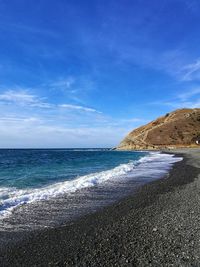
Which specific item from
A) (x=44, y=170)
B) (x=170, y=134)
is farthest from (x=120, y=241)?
(x=170, y=134)

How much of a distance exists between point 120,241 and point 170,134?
160m

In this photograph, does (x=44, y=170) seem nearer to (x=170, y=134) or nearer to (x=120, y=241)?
(x=120, y=241)

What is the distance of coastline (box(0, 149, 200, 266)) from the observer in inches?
291

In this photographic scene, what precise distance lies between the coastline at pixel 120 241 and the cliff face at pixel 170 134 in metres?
138

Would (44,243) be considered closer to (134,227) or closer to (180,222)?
(134,227)

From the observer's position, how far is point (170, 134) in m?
164

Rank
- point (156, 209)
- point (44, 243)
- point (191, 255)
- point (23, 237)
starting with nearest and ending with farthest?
point (191, 255)
point (44, 243)
point (23, 237)
point (156, 209)

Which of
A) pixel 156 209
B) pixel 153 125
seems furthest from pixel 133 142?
pixel 156 209

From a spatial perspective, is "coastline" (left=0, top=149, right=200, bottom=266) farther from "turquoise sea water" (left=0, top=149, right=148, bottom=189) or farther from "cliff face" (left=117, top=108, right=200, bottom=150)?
"cliff face" (left=117, top=108, right=200, bottom=150)

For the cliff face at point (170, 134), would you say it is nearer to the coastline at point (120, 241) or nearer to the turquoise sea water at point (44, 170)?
the turquoise sea water at point (44, 170)

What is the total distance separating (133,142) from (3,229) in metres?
167

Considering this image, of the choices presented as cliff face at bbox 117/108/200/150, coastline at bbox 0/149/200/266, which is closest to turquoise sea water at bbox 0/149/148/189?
coastline at bbox 0/149/200/266

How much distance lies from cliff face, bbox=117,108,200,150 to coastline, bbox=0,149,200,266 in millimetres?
138193

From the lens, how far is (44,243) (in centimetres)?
879
